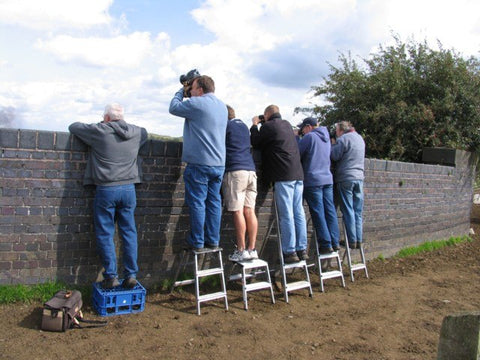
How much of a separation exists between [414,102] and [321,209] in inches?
264

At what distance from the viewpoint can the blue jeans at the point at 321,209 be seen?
6.52 meters

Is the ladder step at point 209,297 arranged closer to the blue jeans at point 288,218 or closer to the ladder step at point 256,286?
the ladder step at point 256,286

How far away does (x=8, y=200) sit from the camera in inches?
188

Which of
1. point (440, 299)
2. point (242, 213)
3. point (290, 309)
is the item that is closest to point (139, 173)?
point (242, 213)

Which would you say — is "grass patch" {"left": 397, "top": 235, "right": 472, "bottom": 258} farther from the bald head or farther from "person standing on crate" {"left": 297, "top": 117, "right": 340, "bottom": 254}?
the bald head

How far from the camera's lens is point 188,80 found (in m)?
5.45

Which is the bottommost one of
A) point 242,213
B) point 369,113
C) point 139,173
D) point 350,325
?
point 350,325

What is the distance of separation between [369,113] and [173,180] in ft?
24.1

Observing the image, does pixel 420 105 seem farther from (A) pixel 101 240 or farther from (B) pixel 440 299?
(A) pixel 101 240

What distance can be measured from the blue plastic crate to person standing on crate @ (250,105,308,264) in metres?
1.98

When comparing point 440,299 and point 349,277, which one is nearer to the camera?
point 440,299

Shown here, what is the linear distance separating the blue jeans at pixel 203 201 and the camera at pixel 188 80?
920mm

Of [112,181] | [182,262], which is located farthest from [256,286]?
[112,181]

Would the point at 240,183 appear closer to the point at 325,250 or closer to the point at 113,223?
the point at 113,223
